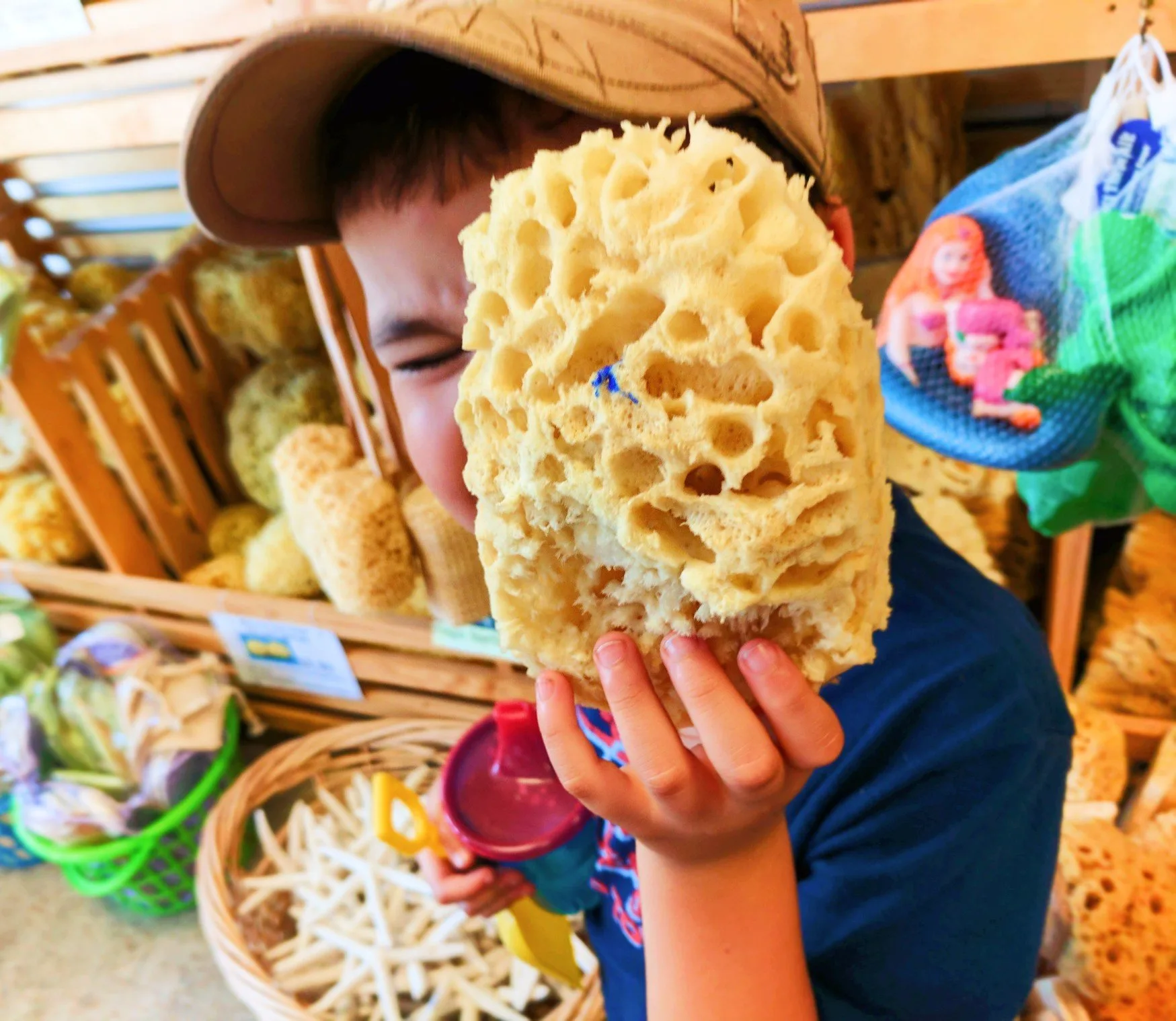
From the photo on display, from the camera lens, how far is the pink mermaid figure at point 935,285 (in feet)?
2.41

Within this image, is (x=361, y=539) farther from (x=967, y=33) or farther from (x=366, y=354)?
(x=967, y=33)

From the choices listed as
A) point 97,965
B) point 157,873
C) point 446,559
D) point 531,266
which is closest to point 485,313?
point 531,266

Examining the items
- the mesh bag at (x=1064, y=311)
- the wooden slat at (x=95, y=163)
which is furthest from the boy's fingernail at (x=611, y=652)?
the wooden slat at (x=95, y=163)

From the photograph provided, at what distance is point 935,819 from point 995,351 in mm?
393

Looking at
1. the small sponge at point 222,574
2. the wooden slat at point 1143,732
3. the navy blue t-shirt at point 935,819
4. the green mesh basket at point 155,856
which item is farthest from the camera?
Result: the small sponge at point 222,574

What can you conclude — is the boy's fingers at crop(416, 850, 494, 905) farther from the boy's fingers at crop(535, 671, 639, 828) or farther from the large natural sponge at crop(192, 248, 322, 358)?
the large natural sponge at crop(192, 248, 322, 358)

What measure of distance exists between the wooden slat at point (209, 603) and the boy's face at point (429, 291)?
2.24 ft

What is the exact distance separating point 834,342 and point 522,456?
0.41 ft

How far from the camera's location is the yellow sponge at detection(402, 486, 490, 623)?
1.00 m

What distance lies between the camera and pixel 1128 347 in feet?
2.14

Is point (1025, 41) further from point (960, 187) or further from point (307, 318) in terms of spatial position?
point (307, 318)

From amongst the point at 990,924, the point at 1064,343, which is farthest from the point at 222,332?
the point at 990,924

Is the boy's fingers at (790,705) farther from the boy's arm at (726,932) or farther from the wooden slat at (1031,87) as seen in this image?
the wooden slat at (1031,87)

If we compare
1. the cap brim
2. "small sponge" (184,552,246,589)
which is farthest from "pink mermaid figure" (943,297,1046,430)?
"small sponge" (184,552,246,589)
